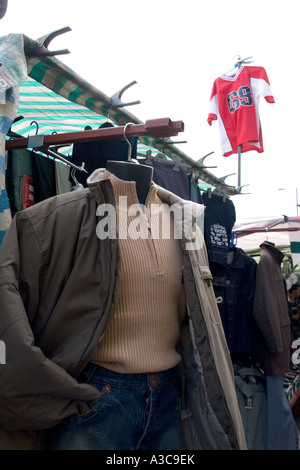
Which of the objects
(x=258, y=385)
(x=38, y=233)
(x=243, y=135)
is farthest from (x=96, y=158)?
(x=243, y=135)

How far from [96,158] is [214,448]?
1.31 meters

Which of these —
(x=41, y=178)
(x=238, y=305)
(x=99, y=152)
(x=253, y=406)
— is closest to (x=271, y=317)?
(x=238, y=305)

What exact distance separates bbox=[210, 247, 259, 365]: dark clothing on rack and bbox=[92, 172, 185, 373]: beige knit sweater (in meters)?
1.62

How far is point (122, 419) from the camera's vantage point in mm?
1044

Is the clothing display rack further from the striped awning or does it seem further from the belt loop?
the belt loop

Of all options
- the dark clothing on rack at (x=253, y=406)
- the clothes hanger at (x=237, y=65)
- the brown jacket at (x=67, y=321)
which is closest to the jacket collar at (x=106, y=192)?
the brown jacket at (x=67, y=321)

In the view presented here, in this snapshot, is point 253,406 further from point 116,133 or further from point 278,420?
point 116,133

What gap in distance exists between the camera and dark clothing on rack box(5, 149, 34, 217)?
1.50 metres

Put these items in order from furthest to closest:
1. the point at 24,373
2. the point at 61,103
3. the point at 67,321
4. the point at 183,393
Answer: the point at 61,103 → the point at 183,393 → the point at 67,321 → the point at 24,373

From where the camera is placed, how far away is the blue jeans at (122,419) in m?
1.00

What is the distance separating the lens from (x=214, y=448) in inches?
44.2

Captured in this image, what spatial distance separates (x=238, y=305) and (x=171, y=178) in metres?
1.41

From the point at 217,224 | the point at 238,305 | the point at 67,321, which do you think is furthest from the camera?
the point at 238,305

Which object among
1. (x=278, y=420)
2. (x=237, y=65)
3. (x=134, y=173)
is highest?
(x=237, y=65)
